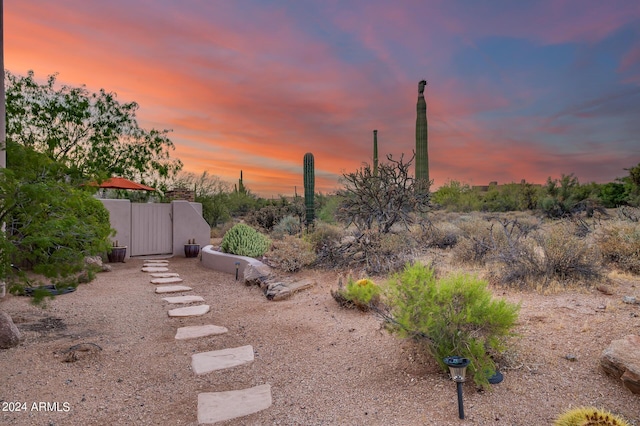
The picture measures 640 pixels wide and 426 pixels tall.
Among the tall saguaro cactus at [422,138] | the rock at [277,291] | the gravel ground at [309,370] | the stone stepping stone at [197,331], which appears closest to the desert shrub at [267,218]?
the tall saguaro cactus at [422,138]

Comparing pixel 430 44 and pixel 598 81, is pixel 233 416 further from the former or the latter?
pixel 598 81

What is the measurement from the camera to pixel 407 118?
51.0ft

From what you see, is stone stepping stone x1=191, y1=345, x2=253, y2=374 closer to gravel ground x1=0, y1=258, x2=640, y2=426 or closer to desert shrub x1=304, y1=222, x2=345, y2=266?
gravel ground x1=0, y1=258, x2=640, y2=426

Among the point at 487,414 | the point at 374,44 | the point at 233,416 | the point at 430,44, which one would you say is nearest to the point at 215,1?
the point at 374,44

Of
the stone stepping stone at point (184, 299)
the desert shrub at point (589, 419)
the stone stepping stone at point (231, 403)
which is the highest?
the desert shrub at point (589, 419)

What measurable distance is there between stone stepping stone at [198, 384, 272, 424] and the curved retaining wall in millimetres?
4695

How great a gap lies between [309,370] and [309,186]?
27.5 feet

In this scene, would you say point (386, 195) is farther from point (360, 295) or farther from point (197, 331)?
point (197, 331)

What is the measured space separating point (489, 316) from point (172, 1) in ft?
25.1

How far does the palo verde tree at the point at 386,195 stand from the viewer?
316 inches

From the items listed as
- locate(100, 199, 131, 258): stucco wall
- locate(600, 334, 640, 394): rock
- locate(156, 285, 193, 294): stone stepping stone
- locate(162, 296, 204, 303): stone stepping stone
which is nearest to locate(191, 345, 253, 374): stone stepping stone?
locate(162, 296, 204, 303): stone stepping stone

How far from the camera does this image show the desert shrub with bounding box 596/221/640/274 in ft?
19.5

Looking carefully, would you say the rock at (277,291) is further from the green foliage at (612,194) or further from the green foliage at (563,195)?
the green foliage at (612,194)

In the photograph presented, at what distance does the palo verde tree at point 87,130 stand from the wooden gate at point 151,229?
3.27 meters
